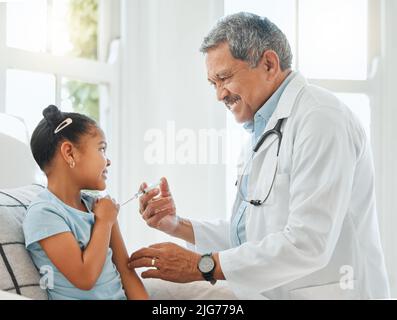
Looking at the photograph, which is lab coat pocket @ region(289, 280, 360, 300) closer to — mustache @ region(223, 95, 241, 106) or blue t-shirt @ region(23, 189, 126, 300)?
blue t-shirt @ region(23, 189, 126, 300)

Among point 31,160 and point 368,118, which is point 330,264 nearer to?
point 31,160

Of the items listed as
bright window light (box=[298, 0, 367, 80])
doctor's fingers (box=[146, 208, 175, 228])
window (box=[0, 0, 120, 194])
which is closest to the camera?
doctor's fingers (box=[146, 208, 175, 228])

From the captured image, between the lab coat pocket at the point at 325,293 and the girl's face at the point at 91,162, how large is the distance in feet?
1.81

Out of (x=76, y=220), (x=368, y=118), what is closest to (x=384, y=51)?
(x=368, y=118)

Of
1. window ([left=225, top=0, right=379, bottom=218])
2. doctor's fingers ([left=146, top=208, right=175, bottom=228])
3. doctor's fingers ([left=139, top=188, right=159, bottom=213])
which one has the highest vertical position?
window ([left=225, top=0, right=379, bottom=218])

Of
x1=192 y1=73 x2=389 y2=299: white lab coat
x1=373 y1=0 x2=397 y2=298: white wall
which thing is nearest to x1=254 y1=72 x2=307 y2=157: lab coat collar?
x1=192 y1=73 x2=389 y2=299: white lab coat

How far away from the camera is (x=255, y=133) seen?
176 cm

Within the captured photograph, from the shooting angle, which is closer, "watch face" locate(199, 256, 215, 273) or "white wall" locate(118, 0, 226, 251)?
"watch face" locate(199, 256, 215, 273)

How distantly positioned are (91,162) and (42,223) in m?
0.21

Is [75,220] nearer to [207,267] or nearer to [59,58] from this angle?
[207,267]

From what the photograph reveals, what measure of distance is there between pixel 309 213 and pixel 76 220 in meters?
0.54

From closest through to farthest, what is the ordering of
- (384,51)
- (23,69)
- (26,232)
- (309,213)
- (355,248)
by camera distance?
(26,232) < (309,213) < (355,248) < (23,69) < (384,51)

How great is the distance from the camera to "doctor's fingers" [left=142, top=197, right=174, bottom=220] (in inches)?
68.6
